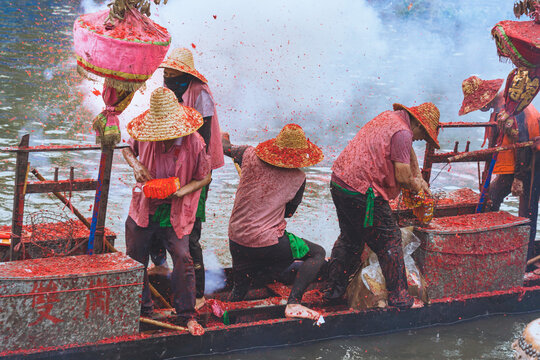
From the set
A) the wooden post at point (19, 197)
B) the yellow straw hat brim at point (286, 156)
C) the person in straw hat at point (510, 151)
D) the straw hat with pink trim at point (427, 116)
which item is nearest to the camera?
the wooden post at point (19, 197)

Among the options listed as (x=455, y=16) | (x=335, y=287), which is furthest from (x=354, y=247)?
(x=455, y=16)

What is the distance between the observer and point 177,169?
14.4 feet

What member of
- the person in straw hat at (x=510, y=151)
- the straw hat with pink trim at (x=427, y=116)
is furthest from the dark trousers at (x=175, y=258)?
the person in straw hat at (x=510, y=151)

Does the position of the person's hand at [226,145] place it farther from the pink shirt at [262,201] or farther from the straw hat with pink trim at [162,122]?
the straw hat with pink trim at [162,122]

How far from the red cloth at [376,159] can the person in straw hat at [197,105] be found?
43.5 inches

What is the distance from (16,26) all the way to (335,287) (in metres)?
16.5

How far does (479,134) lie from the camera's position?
56.3ft

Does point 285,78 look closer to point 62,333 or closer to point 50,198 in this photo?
point 50,198

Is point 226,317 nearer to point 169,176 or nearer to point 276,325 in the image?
point 276,325

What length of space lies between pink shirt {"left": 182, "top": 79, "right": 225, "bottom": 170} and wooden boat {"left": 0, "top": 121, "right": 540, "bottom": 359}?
107cm

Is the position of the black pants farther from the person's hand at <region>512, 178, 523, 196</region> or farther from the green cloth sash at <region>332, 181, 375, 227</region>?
the person's hand at <region>512, 178, 523, 196</region>

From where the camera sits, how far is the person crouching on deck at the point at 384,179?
4953 mm

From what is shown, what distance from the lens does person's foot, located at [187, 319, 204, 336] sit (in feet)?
14.3

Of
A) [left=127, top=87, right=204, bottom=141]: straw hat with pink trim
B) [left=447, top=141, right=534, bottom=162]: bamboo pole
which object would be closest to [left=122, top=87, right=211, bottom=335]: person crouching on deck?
[left=127, top=87, right=204, bottom=141]: straw hat with pink trim
